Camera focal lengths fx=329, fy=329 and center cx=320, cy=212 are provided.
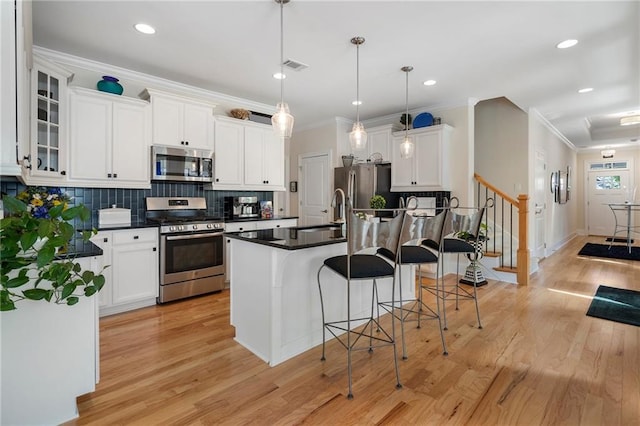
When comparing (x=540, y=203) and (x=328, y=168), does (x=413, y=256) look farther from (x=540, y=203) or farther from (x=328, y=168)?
(x=540, y=203)

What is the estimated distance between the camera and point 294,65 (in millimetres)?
3590

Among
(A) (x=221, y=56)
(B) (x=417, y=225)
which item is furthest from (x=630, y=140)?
(A) (x=221, y=56)

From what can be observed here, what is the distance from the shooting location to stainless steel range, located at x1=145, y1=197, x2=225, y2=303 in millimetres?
3605

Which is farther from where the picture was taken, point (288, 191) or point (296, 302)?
point (288, 191)

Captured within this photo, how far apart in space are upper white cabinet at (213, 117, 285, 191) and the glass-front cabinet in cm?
161

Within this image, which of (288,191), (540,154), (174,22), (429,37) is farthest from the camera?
(288,191)

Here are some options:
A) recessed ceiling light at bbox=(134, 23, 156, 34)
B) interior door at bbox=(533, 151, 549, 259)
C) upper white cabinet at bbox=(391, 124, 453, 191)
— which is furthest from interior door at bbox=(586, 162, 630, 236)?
recessed ceiling light at bbox=(134, 23, 156, 34)

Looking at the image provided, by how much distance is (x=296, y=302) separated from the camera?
97.3 inches

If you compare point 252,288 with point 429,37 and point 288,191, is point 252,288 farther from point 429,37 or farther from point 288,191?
point 288,191

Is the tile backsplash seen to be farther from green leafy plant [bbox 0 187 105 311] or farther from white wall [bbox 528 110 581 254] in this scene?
white wall [bbox 528 110 581 254]

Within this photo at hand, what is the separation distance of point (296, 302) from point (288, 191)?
462 cm

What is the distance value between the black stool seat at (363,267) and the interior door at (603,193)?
1040cm

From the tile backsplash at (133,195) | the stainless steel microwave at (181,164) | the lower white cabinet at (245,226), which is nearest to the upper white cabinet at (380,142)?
the lower white cabinet at (245,226)

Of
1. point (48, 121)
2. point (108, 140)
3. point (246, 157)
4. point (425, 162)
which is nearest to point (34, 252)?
point (48, 121)
